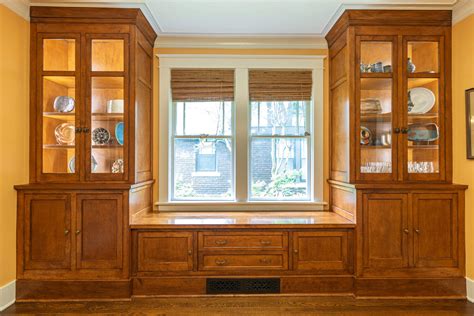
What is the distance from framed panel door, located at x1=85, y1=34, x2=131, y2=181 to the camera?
3270 mm

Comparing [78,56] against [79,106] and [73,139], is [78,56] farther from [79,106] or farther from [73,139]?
[73,139]

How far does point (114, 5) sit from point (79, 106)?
98 cm

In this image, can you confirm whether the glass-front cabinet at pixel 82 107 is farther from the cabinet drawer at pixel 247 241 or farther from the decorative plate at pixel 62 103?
the cabinet drawer at pixel 247 241

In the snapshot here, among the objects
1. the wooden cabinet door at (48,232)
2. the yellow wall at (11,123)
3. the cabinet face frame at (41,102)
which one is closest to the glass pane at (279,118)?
the cabinet face frame at (41,102)

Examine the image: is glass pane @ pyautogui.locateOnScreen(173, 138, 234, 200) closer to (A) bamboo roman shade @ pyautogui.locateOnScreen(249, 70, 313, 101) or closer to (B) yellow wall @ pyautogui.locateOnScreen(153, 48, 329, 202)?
(B) yellow wall @ pyautogui.locateOnScreen(153, 48, 329, 202)

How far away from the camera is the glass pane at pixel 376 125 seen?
11.1 ft

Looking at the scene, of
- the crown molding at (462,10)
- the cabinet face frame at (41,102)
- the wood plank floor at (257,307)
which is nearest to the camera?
the wood plank floor at (257,307)

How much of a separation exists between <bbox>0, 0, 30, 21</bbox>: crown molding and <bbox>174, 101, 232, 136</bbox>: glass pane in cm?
165

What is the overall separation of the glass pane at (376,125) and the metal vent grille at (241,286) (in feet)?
4.77

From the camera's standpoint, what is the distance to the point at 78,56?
10.7 feet

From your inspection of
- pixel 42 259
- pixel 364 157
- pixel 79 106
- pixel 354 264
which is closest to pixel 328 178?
pixel 364 157

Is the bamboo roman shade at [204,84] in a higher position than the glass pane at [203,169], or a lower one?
higher

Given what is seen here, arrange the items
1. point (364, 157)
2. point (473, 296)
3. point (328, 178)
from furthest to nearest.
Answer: point (328, 178)
point (364, 157)
point (473, 296)

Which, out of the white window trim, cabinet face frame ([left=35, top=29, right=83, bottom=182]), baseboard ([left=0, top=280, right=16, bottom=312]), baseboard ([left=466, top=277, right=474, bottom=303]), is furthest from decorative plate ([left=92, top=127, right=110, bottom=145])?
baseboard ([left=466, top=277, right=474, bottom=303])
